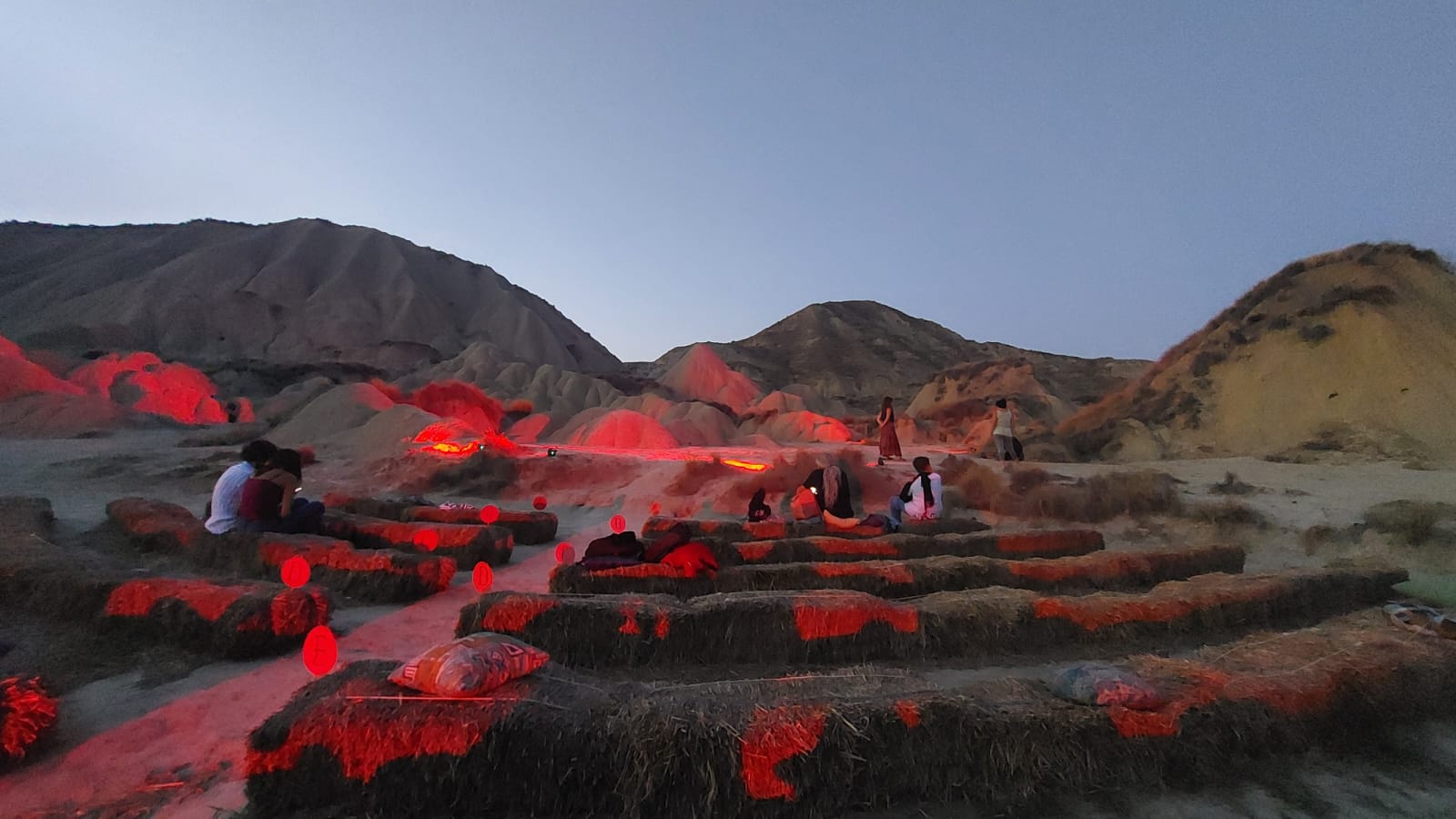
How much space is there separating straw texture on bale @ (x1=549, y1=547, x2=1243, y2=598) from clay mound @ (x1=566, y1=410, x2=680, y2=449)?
17078 mm

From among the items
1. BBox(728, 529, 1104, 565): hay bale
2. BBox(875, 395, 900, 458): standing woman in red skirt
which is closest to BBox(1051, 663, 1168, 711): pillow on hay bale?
BBox(728, 529, 1104, 565): hay bale

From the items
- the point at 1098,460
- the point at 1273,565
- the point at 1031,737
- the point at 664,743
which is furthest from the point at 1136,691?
the point at 1098,460

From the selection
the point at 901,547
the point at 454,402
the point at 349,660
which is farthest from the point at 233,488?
the point at 454,402

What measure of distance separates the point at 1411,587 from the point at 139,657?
A: 452 inches

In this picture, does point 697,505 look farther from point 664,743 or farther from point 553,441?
point 553,441

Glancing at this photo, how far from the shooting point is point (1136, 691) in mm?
3506

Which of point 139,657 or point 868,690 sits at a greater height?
point 868,690

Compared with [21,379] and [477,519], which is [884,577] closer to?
[477,519]

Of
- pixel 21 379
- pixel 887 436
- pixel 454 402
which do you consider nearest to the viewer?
pixel 887 436

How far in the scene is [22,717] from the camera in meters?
3.51

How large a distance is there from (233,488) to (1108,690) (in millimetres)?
8795

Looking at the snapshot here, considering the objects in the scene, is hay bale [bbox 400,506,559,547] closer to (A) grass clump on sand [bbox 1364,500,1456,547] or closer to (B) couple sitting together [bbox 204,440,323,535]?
(B) couple sitting together [bbox 204,440,323,535]

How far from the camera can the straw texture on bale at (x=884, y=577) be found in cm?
625

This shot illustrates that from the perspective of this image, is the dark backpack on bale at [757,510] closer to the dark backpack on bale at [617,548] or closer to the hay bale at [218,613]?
the dark backpack on bale at [617,548]
